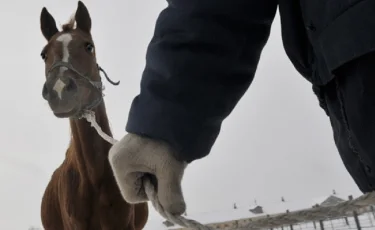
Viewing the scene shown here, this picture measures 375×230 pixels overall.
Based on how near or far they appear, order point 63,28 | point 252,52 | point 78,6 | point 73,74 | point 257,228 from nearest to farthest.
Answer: point 257,228 → point 252,52 → point 73,74 → point 63,28 → point 78,6

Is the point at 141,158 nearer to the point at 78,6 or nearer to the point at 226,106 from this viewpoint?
the point at 226,106

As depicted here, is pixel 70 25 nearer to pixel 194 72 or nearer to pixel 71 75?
pixel 71 75

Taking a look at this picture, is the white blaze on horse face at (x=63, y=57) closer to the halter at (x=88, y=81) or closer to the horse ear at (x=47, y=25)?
the halter at (x=88, y=81)

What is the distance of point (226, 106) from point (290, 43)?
0.21 metres

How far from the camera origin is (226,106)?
2.83 feet

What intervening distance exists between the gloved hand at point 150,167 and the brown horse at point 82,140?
70.4 inches

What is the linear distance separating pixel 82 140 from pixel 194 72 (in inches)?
83.2

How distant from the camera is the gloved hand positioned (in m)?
0.74

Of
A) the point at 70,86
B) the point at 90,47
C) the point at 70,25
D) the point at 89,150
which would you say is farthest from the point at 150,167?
the point at 70,25

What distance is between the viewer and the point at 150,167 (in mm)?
759

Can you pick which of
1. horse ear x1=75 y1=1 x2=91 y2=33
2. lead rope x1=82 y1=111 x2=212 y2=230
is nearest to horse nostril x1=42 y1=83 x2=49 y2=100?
horse ear x1=75 y1=1 x2=91 y2=33

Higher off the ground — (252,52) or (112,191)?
(252,52)

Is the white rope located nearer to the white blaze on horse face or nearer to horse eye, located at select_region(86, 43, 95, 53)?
the white blaze on horse face

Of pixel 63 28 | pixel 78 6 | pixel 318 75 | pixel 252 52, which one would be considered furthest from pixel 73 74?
pixel 318 75
